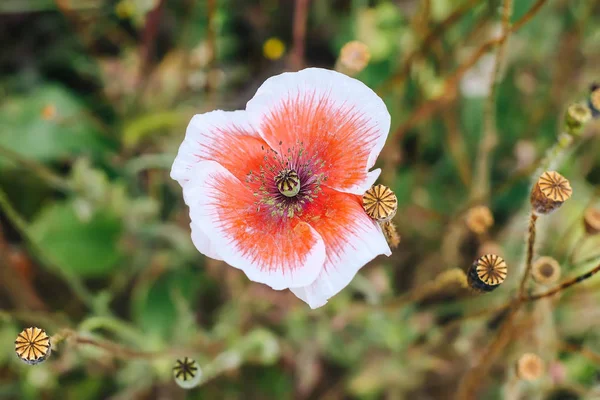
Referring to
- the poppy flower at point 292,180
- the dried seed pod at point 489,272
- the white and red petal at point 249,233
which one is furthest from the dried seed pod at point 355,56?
the dried seed pod at point 489,272

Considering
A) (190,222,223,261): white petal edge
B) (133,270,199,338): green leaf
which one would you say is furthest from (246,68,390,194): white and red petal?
(133,270,199,338): green leaf

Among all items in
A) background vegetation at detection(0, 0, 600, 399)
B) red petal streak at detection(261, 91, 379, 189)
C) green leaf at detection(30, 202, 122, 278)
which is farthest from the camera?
green leaf at detection(30, 202, 122, 278)

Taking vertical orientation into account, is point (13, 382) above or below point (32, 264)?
below

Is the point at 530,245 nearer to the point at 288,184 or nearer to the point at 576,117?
the point at 576,117

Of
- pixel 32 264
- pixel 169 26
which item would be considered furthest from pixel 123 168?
pixel 169 26

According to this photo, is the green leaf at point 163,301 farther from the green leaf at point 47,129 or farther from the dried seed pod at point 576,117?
the dried seed pod at point 576,117

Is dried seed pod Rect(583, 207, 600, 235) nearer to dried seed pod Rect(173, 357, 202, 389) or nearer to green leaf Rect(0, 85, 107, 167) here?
dried seed pod Rect(173, 357, 202, 389)

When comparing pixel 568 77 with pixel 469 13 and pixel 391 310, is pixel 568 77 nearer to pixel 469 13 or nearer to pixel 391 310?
pixel 469 13
